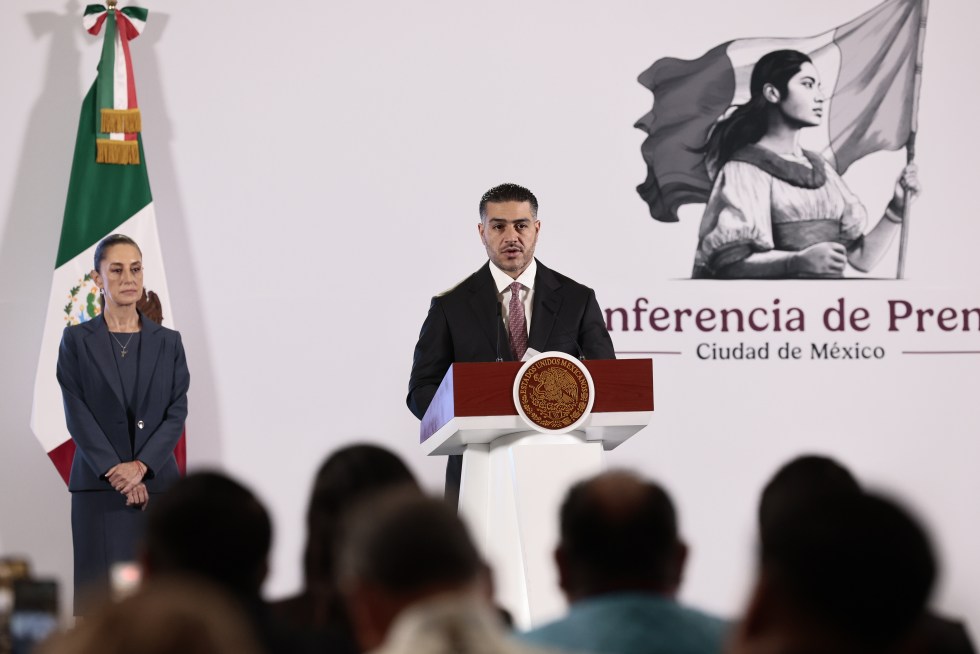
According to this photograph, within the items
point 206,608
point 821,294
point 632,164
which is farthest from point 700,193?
point 206,608

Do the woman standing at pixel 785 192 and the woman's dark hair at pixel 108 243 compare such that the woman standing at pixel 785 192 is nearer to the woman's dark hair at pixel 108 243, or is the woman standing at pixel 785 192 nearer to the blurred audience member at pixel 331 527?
the woman's dark hair at pixel 108 243

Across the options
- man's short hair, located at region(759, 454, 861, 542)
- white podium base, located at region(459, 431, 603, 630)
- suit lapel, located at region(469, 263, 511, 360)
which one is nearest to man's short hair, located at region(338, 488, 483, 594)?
man's short hair, located at region(759, 454, 861, 542)

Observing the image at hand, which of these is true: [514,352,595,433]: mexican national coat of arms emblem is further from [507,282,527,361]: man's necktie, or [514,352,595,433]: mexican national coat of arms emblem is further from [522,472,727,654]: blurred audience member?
[522,472,727,654]: blurred audience member

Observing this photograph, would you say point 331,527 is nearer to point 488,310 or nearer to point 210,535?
point 210,535

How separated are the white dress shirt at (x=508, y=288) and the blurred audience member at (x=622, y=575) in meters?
2.78

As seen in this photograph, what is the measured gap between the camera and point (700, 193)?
741cm

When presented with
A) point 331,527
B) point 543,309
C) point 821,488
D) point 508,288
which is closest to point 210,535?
point 331,527

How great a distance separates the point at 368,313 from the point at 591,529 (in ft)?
16.1

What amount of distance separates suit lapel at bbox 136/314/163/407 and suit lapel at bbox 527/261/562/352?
6.55 feet

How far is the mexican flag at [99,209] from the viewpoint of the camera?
6.42m

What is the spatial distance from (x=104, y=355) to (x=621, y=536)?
4.25 meters

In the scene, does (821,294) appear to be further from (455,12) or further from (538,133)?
(455,12)

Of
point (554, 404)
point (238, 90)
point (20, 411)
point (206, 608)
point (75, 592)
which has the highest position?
point (238, 90)

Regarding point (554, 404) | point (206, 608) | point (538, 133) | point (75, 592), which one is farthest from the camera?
point (538, 133)
